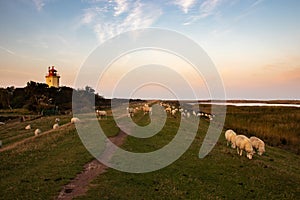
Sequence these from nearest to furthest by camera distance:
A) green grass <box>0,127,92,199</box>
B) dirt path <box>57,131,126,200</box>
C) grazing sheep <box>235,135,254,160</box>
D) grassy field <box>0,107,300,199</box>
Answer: dirt path <box>57,131,126,200</box> → green grass <box>0,127,92,199</box> → grassy field <box>0,107,300,199</box> → grazing sheep <box>235,135,254,160</box>

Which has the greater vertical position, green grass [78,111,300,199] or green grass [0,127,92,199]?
green grass [0,127,92,199]

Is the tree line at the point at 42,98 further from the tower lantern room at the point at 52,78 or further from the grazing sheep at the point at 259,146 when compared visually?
the grazing sheep at the point at 259,146

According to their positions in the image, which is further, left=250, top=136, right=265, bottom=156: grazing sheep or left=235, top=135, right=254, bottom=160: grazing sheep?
left=250, top=136, right=265, bottom=156: grazing sheep

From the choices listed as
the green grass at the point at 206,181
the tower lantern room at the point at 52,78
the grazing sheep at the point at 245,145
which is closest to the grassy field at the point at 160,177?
the green grass at the point at 206,181

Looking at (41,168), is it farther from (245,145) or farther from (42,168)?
(245,145)

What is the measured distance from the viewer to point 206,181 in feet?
55.2

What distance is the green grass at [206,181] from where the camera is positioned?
14516 mm

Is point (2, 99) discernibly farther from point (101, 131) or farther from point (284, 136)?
point (284, 136)

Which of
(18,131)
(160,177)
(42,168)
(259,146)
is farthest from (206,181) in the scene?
(18,131)

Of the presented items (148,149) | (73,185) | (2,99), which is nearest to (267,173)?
(148,149)

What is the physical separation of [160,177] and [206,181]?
8.81 ft

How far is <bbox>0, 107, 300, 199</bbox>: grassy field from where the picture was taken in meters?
14.4

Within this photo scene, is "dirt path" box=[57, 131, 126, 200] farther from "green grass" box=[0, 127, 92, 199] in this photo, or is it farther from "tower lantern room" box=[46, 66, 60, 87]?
"tower lantern room" box=[46, 66, 60, 87]

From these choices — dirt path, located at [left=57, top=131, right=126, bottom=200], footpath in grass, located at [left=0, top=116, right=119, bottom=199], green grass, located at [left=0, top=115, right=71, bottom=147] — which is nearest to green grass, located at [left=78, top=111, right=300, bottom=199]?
dirt path, located at [left=57, top=131, right=126, bottom=200]
